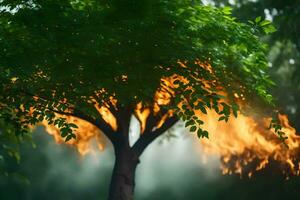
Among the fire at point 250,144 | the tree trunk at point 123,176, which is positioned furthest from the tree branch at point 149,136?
the fire at point 250,144

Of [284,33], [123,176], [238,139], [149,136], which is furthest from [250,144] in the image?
[123,176]

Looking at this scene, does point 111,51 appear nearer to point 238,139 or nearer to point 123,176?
point 123,176

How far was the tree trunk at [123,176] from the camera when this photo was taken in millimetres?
14102

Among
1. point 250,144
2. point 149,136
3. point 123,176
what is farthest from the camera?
point 250,144

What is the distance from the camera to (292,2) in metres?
20.1

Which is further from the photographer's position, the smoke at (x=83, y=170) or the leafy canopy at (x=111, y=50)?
the smoke at (x=83, y=170)

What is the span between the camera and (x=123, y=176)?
14.2 metres

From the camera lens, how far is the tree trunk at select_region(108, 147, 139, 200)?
14102 millimetres

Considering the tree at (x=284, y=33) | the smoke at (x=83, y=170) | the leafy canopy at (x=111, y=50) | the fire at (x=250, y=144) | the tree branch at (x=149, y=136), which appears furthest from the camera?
the smoke at (x=83, y=170)

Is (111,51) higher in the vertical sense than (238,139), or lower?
lower

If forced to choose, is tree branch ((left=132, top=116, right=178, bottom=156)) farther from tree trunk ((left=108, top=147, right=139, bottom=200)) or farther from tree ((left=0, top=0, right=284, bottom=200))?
tree ((left=0, top=0, right=284, bottom=200))

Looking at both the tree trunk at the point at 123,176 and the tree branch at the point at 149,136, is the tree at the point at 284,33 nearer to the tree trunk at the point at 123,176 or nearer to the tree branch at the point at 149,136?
the tree branch at the point at 149,136

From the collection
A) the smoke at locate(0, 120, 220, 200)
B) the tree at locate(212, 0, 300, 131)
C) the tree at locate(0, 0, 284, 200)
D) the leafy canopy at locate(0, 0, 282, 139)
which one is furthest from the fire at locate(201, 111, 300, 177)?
the smoke at locate(0, 120, 220, 200)

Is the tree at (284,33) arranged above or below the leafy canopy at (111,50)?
above
